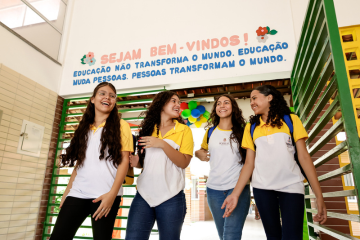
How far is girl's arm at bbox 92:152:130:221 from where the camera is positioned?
5.01 ft

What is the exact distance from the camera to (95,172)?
5.52ft

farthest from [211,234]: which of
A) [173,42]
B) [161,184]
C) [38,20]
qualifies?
[38,20]

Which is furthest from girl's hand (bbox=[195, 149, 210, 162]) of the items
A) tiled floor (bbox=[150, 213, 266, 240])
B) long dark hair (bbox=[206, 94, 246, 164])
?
tiled floor (bbox=[150, 213, 266, 240])

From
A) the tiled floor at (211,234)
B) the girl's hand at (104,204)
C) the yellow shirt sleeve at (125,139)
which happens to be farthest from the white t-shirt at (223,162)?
the tiled floor at (211,234)

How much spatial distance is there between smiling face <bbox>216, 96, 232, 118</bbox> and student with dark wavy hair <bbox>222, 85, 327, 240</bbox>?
0.36 metres

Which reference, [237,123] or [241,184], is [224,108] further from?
[241,184]

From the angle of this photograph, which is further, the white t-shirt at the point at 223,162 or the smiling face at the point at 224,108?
the smiling face at the point at 224,108

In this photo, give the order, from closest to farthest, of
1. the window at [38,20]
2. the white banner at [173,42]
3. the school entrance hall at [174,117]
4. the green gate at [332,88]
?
the green gate at [332,88], the school entrance hall at [174,117], the white banner at [173,42], the window at [38,20]

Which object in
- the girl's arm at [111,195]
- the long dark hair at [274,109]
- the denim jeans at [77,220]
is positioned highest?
the long dark hair at [274,109]

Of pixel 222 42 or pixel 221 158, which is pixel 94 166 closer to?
pixel 221 158

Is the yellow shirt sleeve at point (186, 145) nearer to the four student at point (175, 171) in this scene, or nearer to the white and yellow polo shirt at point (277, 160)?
the four student at point (175, 171)

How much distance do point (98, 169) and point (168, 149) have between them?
1.58 ft

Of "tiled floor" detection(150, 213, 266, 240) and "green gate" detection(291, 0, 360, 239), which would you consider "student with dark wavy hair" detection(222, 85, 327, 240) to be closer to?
"green gate" detection(291, 0, 360, 239)

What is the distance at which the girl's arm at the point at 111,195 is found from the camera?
5.01ft
